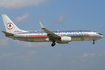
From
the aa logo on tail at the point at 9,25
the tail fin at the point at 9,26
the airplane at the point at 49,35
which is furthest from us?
the aa logo on tail at the point at 9,25

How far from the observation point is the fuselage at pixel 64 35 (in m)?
80.7

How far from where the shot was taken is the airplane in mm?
80562

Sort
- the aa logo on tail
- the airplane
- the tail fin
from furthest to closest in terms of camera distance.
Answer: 1. the aa logo on tail
2. the tail fin
3. the airplane

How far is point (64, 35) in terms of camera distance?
82312 millimetres

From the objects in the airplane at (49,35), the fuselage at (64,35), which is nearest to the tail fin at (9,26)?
the airplane at (49,35)

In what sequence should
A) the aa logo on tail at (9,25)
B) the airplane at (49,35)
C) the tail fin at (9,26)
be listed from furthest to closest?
the aa logo on tail at (9,25), the tail fin at (9,26), the airplane at (49,35)

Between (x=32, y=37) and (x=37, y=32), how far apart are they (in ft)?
9.26

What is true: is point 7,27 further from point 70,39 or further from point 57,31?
point 70,39

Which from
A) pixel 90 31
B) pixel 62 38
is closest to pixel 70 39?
pixel 62 38

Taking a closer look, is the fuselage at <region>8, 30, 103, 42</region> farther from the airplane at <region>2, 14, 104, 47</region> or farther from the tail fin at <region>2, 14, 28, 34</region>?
the tail fin at <region>2, 14, 28, 34</region>

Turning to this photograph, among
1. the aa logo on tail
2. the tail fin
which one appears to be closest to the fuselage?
the tail fin

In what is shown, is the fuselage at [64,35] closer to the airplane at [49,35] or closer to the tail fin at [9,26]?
the airplane at [49,35]

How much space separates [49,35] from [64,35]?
622cm

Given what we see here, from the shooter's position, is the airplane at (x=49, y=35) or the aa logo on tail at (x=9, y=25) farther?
the aa logo on tail at (x=9, y=25)
